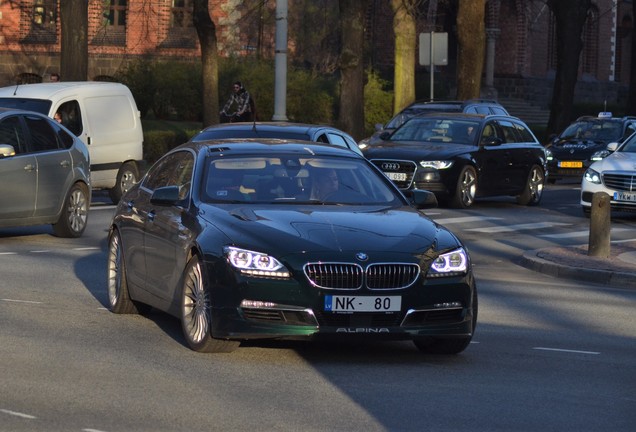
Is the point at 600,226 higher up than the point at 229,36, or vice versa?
the point at 229,36

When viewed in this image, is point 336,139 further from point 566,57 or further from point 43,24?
point 43,24

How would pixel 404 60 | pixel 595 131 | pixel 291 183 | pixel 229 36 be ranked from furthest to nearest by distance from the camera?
pixel 229 36, pixel 404 60, pixel 595 131, pixel 291 183

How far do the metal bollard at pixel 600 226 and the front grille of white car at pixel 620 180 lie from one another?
19.2 feet

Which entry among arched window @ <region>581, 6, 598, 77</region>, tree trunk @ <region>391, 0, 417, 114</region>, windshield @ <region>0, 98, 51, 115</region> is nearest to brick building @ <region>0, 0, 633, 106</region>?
arched window @ <region>581, 6, 598, 77</region>

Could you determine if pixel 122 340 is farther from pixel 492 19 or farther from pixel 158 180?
pixel 492 19

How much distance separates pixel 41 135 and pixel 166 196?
7.71 meters

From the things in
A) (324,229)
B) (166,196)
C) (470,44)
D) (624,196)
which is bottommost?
(624,196)

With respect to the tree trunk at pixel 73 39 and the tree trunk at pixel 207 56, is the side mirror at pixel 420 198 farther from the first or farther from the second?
the tree trunk at pixel 207 56

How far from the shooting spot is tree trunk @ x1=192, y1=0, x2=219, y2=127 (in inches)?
1401

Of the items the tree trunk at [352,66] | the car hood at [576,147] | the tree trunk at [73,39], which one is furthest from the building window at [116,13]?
the tree trunk at [73,39]

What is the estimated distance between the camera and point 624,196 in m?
23.4

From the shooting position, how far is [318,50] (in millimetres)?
55688

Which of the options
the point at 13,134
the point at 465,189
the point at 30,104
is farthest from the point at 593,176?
the point at 13,134

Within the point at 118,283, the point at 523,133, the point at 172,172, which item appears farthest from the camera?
the point at 523,133
